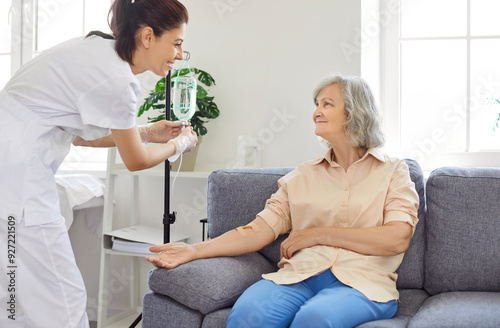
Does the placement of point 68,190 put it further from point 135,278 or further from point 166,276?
point 166,276

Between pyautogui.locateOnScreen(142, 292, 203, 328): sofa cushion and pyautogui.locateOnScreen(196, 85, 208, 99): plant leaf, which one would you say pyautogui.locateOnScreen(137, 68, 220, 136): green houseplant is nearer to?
pyautogui.locateOnScreen(196, 85, 208, 99): plant leaf

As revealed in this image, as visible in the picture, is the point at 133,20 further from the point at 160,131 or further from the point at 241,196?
the point at 241,196

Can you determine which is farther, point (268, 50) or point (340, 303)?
point (268, 50)

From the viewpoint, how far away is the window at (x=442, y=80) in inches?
100

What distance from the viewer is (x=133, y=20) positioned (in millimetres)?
1484

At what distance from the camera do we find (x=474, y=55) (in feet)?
8.40

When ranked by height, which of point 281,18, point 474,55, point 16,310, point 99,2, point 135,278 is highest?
point 99,2

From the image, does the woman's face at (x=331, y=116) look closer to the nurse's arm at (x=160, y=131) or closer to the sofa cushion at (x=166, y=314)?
the nurse's arm at (x=160, y=131)

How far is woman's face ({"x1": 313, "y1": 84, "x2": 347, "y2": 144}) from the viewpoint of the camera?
1812 mm

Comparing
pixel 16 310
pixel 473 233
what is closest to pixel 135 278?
pixel 16 310

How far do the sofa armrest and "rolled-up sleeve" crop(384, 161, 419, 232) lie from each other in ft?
1.67

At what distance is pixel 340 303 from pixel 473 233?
612mm

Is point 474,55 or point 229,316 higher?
point 474,55

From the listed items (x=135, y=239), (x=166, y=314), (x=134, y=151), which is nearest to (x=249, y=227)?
(x=166, y=314)
